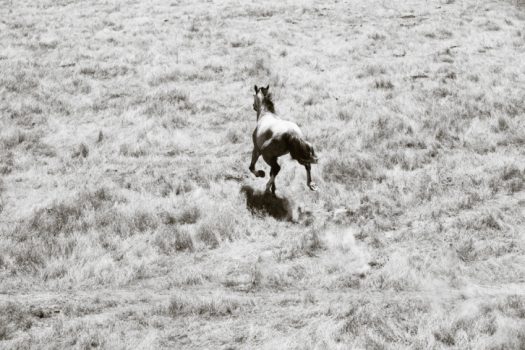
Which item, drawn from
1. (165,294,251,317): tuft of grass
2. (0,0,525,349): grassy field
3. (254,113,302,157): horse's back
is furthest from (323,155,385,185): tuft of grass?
(165,294,251,317): tuft of grass

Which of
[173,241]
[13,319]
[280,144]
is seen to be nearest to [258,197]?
[280,144]

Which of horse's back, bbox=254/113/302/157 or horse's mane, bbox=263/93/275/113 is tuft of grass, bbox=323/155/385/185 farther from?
horse's back, bbox=254/113/302/157

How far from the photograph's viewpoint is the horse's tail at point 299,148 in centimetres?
740

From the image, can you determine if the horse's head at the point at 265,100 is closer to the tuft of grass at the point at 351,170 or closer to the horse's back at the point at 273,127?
the horse's back at the point at 273,127

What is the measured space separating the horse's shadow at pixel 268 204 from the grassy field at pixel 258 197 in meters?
0.04

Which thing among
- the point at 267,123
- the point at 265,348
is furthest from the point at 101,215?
the point at 265,348

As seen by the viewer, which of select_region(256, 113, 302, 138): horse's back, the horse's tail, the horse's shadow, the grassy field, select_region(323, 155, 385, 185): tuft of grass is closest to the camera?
the grassy field

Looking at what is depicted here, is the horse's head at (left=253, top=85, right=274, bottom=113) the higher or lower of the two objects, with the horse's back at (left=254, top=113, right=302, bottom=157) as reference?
higher

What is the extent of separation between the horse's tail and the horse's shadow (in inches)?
39.2

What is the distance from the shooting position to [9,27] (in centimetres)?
1955

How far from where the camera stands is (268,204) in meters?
8.12

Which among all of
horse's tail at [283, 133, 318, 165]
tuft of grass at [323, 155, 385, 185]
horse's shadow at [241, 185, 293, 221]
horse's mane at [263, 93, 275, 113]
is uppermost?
horse's mane at [263, 93, 275, 113]

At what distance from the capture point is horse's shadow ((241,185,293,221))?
7879 millimetres

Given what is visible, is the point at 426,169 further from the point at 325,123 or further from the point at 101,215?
the point at 101,215
